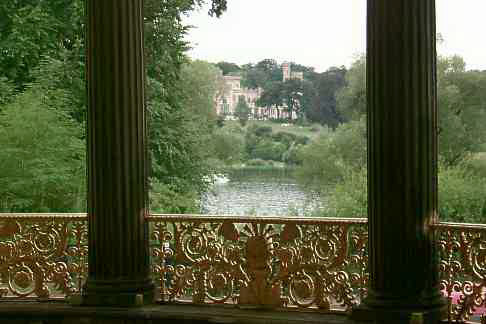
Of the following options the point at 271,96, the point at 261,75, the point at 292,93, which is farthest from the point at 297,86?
the point at 261,75

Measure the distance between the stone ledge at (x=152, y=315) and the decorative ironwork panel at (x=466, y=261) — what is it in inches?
31.8

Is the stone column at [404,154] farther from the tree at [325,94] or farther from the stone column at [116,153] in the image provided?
the tree at [325,94]

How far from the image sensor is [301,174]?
975 inches

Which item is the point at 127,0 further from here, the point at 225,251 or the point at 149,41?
the point at 149,41

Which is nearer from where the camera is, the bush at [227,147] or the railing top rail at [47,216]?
the railing top rail at [47,216]

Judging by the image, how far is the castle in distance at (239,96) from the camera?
23.5m

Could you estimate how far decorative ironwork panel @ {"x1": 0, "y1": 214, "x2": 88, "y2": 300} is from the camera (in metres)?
6.59

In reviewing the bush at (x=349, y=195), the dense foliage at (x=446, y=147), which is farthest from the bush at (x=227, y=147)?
the bush at (x=349, y=195)

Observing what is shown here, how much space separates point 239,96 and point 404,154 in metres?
18.6

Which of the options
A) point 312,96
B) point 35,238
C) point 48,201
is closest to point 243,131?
point 312,96

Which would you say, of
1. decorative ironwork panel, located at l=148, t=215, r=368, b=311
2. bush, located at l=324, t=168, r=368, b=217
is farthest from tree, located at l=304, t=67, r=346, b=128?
decorative ironwork panel, located at l=148, t=215, r=368, b=311

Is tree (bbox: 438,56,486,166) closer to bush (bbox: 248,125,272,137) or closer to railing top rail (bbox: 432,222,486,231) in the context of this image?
bush (bbox: 248,125,272,137)

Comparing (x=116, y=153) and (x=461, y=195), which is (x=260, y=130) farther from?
(x=116, y=153)

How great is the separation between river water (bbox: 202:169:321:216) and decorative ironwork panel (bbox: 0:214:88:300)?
15794mm
